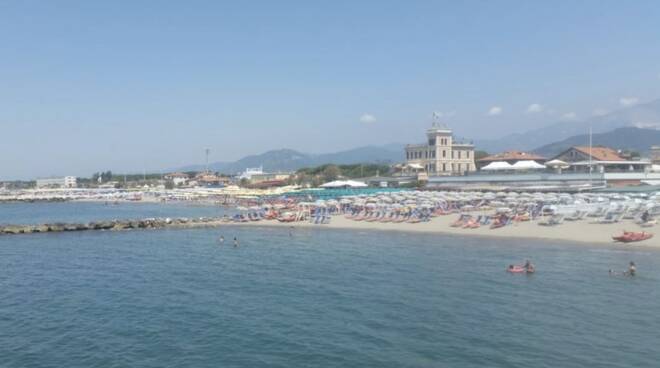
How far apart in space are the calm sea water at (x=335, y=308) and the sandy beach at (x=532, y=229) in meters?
2.57

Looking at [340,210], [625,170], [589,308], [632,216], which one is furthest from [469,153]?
[589,308]

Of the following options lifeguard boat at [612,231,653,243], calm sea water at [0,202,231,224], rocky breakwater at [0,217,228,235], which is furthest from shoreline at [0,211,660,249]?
calm sea water at [0,202,231,224]

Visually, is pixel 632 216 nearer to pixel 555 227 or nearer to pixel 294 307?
pixel 555 227

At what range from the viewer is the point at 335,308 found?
2111cm

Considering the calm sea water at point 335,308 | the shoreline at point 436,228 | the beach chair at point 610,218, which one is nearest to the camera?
the calm sea water at point 335,308

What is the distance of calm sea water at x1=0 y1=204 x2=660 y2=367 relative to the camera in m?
16.2

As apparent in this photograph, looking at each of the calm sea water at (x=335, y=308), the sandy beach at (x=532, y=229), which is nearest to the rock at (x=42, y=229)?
the calm sea water at (x=335, y=308)

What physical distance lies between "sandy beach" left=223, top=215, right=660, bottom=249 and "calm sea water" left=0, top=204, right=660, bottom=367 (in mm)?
2570

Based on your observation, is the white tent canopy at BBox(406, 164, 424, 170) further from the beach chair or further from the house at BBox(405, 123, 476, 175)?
the beach chair

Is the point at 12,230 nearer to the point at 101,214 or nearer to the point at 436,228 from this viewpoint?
the point at 101,214

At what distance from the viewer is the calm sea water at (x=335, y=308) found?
53.2 feet

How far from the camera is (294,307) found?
21469mm

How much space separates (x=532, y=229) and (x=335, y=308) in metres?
24.9

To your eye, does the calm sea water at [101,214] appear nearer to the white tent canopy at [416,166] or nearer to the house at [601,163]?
the white tent canopy at [416,166]
